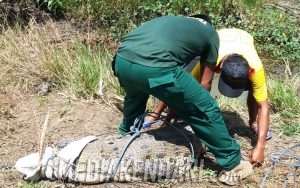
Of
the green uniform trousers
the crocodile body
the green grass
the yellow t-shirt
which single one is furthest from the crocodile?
the green grass

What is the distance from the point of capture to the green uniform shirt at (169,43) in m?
3.76

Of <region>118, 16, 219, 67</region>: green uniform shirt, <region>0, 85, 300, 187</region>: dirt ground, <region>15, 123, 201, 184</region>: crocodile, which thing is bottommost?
<region>0, 85, 300, 187</region>: dirt ground

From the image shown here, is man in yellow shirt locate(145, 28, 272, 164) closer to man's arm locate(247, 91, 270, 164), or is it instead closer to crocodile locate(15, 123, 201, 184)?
man's arm locate(247, 91, 270, 164)

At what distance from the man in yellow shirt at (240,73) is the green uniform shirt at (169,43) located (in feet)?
0.61

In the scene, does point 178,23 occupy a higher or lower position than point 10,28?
higher

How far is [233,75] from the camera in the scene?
13.3ft

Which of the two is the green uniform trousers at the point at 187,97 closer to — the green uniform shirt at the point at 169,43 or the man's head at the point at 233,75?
the green uniform shirt at the point at 169,43

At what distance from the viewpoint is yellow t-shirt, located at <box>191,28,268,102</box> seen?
4215mm

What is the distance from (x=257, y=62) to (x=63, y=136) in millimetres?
1945

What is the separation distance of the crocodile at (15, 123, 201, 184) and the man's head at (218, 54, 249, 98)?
0.54 metres

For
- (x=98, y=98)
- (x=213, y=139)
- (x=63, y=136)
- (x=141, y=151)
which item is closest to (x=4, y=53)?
(x=98, y=98)

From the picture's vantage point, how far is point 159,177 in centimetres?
421

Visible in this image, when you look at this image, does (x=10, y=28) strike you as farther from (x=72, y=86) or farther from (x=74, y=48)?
(x=72, y=86)

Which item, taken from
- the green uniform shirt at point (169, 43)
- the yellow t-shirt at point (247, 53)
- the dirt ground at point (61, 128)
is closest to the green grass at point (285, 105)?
the dirt ground at point (61, 128)
